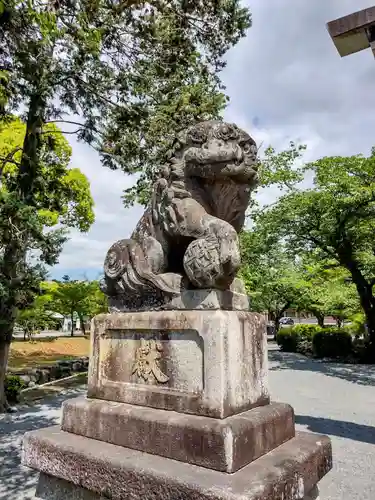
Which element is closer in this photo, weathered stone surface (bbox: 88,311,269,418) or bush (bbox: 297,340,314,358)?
weathered stone surface (bbox: 88,311,269,418)

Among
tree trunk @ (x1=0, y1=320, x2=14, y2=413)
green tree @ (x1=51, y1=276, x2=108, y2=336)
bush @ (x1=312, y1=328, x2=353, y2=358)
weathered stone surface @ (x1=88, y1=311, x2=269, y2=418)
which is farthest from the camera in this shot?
green tree @ (x1=51, y1=276, x2=108, y2=336)

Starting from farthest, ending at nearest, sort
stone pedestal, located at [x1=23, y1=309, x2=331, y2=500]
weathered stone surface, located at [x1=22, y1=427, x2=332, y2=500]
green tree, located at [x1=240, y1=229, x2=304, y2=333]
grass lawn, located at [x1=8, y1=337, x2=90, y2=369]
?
grass lawn, located at [x1=8, y1=337, x2=90, y2=369] < green tree, located at [x1=240, y1=229, x2=304, y2=333] < stone pedestal, located at [x1=23, y1=309, x2=331, y2=500] < weathered stone surface, located at [x1=22, y1=427, x2=332, y2=500]

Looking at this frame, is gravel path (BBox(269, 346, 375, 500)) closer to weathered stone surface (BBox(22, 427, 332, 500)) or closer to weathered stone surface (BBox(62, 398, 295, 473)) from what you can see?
weathered stone surface (BBox(22, 427, 332, 500))

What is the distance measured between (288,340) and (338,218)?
1089cm

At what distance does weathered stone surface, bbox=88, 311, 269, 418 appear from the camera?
80.4 inches

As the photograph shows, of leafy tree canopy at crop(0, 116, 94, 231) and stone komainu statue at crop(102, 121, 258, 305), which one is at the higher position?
leafy tree canopy at crop(0, 116, 94, 231)

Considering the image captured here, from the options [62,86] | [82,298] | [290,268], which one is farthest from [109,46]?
[82,298]

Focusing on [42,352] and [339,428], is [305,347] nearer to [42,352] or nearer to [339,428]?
[42,352]

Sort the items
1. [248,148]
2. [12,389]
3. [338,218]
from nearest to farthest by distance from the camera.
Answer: [248,148], [12,389], [338,218]

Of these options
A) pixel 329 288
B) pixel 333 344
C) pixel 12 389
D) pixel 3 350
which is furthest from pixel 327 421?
pixel 329 288

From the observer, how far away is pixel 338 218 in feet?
44.1

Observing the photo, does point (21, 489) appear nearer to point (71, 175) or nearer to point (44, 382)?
point (44, 382)

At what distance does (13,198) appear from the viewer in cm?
660

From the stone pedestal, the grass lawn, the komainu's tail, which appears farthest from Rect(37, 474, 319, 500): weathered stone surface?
the grass lawn
